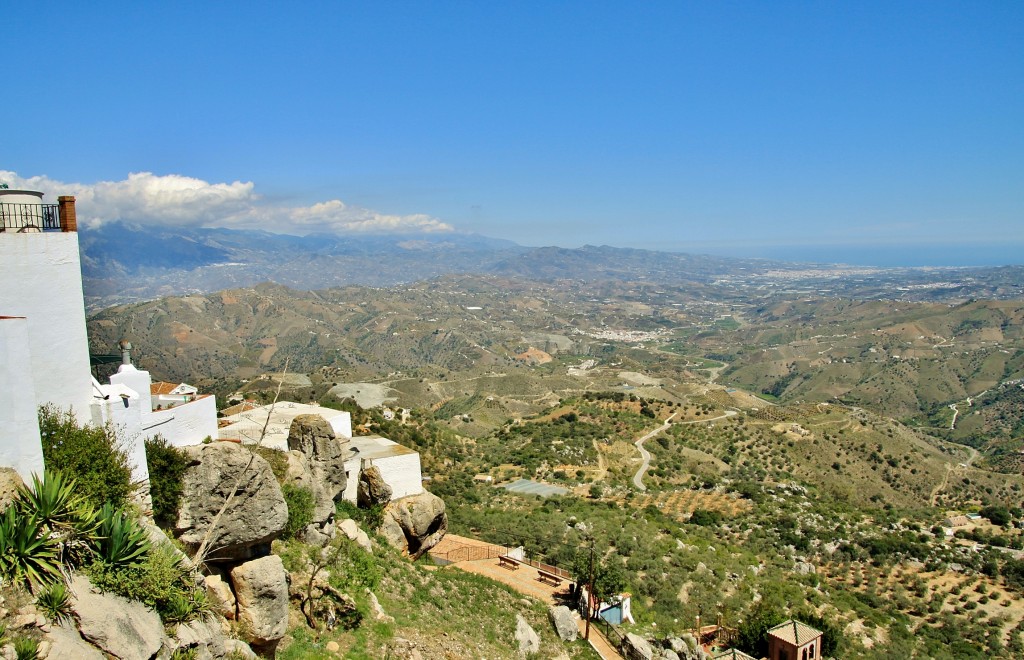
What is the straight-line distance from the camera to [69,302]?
9.84 m

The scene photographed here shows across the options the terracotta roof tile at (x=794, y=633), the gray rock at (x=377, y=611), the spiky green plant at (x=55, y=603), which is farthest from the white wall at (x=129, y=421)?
the terracotta roof tile at (x=794, y=633)

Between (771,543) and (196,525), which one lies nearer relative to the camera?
(196,525)

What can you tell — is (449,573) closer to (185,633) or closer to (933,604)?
(185,633)

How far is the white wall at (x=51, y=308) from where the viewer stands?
9383 millimetres

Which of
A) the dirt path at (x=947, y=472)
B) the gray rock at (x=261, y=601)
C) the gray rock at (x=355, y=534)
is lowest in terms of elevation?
the dirt path at (x=947, y=472)

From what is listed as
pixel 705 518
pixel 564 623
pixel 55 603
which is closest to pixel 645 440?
pixel 705 518

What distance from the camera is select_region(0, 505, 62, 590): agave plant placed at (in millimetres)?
6695

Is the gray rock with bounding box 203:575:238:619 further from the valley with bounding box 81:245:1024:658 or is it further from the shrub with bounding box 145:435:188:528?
the valley with bounding box 81:245:1024:658

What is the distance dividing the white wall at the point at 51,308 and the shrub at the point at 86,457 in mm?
367

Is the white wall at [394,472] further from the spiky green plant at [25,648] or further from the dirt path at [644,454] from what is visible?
the dirt path at [644,454]

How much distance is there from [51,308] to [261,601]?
564cm

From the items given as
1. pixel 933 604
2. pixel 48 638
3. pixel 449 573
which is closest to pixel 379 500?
pixel 449 573

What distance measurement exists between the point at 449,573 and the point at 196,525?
858 centimetres

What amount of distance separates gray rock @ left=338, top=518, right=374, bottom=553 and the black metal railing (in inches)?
368
